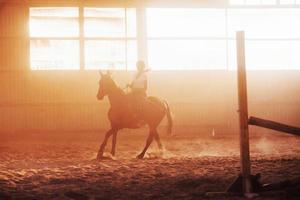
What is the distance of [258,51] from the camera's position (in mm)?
16672

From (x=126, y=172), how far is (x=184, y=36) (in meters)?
8.39

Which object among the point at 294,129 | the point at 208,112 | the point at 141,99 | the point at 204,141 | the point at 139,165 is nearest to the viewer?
the point at 294,129

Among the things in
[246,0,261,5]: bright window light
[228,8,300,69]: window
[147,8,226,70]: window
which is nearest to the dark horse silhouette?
[147,8,226,70]: window

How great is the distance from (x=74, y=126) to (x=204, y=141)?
4.10 meters

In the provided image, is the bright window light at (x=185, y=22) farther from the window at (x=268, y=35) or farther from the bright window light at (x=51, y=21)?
the bright window light at (x=51, y=21)

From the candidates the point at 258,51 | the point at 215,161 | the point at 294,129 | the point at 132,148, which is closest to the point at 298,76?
the point at 258,51

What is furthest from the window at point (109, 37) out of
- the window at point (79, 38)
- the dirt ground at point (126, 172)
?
the dirt ground at point (126, 172)

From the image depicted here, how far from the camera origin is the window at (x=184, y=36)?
16297 millimetres

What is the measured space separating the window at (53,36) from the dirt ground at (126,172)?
3.22 metres

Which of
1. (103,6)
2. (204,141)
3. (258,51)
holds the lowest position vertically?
(204,141)

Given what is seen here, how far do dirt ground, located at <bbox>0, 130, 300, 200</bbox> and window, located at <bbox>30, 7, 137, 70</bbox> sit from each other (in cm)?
322

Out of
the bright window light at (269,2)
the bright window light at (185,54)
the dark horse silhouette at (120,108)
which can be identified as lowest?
the dark horse silhouette at (120,108)

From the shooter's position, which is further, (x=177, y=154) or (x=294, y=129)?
(x=177, y=154)

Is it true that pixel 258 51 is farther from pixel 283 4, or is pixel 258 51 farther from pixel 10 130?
pixel 10 130
